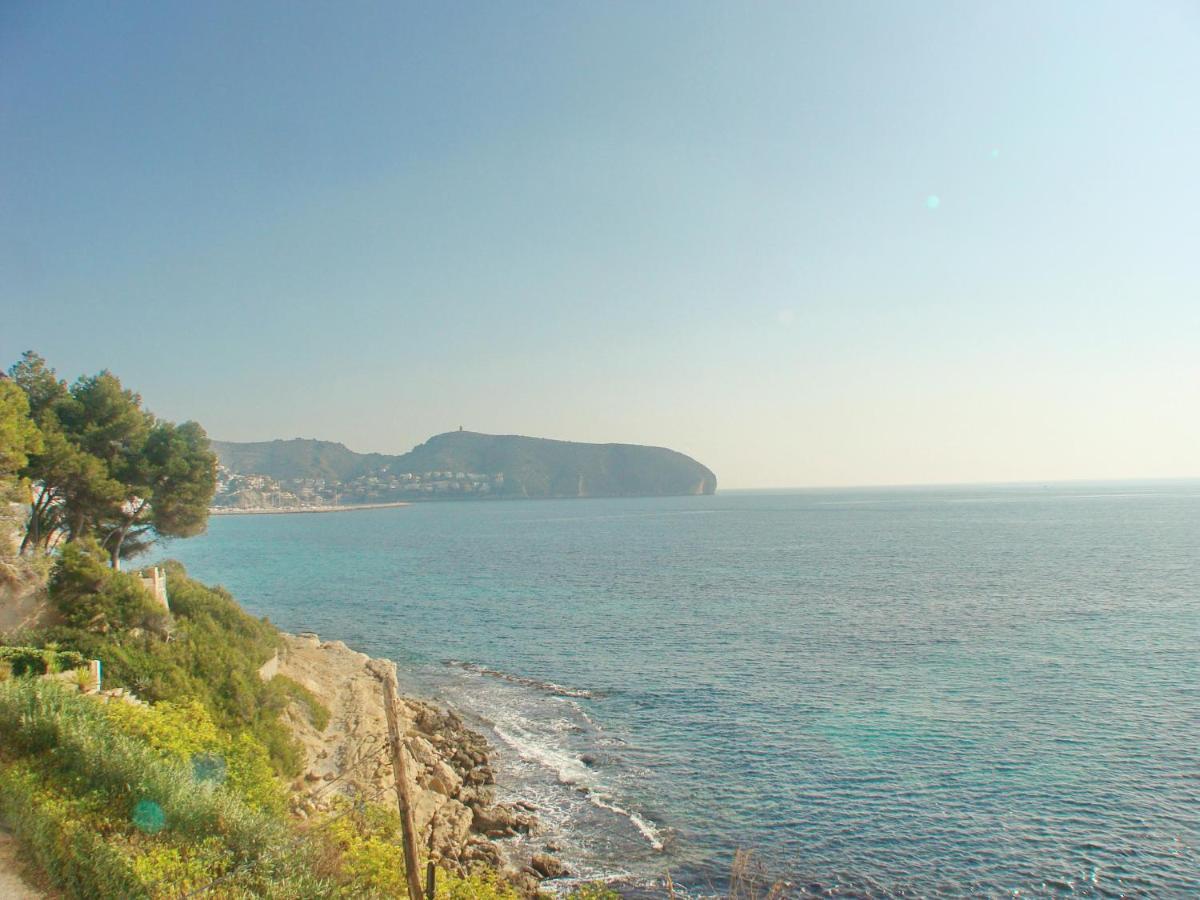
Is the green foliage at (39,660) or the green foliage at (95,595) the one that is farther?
the green foliage at (95,595)

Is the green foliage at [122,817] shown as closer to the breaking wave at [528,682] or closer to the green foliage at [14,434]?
the green foliage at [14,434]

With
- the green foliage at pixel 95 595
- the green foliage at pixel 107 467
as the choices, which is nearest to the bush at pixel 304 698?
the green foliage at pixel 95 595

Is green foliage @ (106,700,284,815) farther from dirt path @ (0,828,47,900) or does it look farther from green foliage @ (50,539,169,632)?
green foliage @ (50,539,169,632)

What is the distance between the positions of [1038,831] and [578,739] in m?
16.8

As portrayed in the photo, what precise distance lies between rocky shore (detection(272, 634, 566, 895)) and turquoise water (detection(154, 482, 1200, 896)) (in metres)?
1.50

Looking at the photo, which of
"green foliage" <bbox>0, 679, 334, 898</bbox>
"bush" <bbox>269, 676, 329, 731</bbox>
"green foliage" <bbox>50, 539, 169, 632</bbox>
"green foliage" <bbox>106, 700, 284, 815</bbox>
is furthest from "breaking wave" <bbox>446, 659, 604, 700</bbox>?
"green foliage" <bbox>0, 679, 334, 898</bbox>

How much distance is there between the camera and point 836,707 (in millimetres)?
33531

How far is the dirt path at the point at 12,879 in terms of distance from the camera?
10086mm

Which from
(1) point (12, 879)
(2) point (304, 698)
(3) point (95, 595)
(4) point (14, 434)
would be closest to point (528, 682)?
(2) point (304, 698)

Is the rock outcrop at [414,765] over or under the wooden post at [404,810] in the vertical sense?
under

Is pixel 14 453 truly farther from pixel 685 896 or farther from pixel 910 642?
pixel 910 642

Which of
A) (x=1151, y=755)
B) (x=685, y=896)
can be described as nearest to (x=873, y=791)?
(x=685, y=896)

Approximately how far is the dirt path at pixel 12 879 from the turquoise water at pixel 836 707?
47.2ft

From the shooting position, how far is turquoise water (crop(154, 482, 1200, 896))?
2152cm
